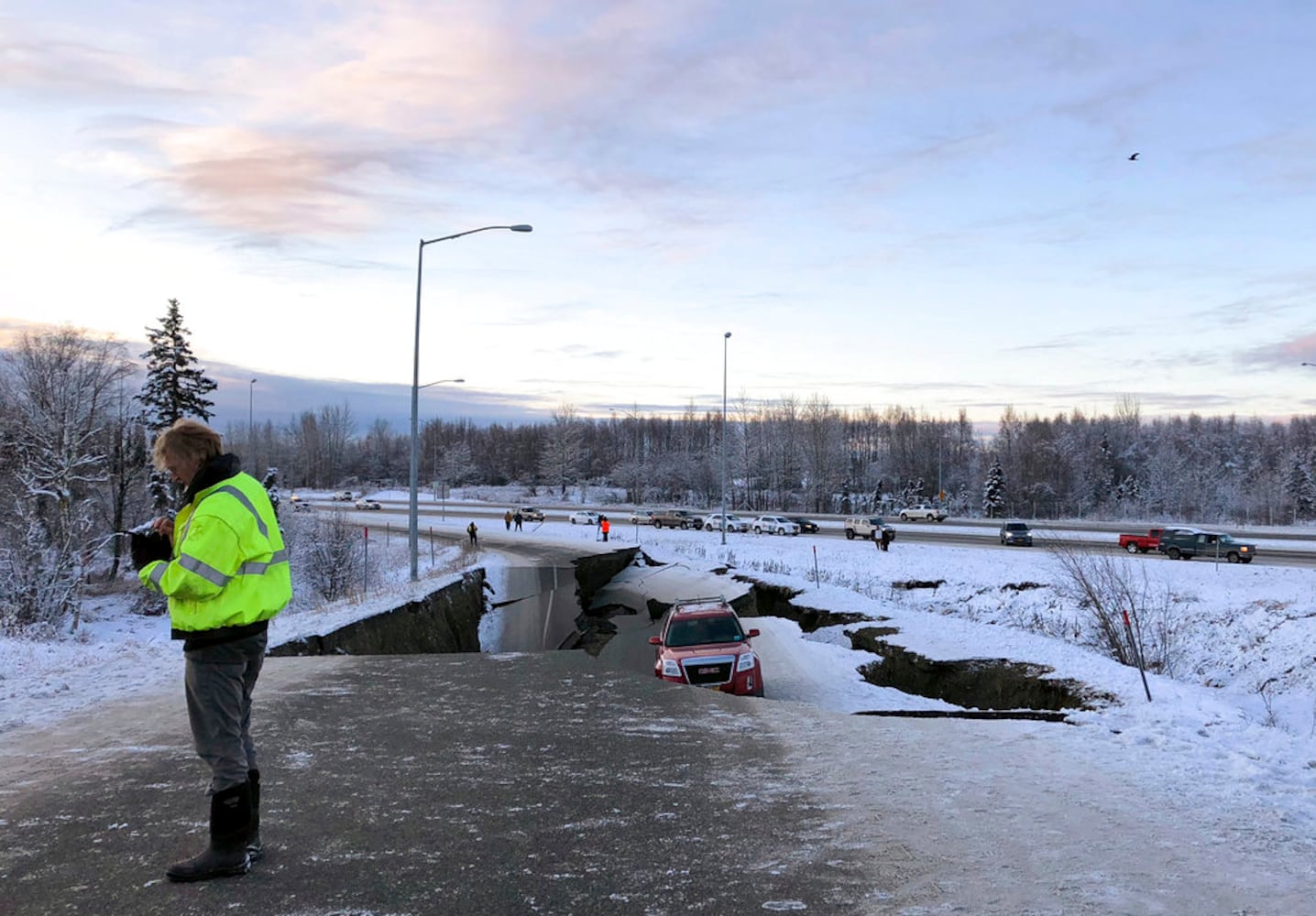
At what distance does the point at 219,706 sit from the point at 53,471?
36.4m

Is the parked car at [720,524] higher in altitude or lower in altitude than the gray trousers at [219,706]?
lower

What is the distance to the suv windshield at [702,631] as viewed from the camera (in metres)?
13.6

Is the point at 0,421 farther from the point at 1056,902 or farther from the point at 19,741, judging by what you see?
the point at 1056,902

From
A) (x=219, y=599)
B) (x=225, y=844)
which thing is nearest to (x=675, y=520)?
(x=225, y=844)

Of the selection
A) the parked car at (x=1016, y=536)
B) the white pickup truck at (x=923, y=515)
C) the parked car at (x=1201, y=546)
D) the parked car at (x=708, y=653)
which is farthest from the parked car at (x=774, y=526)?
the parked car at (x=708, y=653)

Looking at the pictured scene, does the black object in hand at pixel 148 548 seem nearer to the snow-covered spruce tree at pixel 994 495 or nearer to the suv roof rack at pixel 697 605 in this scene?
the suv roof rack at pixel 697 605

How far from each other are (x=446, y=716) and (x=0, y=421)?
3569 cm

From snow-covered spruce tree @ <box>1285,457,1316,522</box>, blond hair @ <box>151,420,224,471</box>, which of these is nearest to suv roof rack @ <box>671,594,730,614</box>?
blond hair @ <box>151,420,224,471</box>

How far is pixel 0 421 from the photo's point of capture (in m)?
34.9

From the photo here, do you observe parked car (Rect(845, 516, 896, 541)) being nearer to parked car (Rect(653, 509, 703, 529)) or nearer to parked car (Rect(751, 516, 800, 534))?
parked car (Rect(751, 516, 800, 534))

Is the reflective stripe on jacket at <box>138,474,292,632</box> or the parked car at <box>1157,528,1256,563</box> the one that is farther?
the parked car at <box>1157,528,1256,563</box>

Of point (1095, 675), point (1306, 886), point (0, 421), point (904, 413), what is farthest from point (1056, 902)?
point (904, 413)

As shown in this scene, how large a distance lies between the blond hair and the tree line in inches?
820

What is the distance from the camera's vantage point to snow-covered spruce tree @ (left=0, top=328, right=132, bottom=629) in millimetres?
29688
